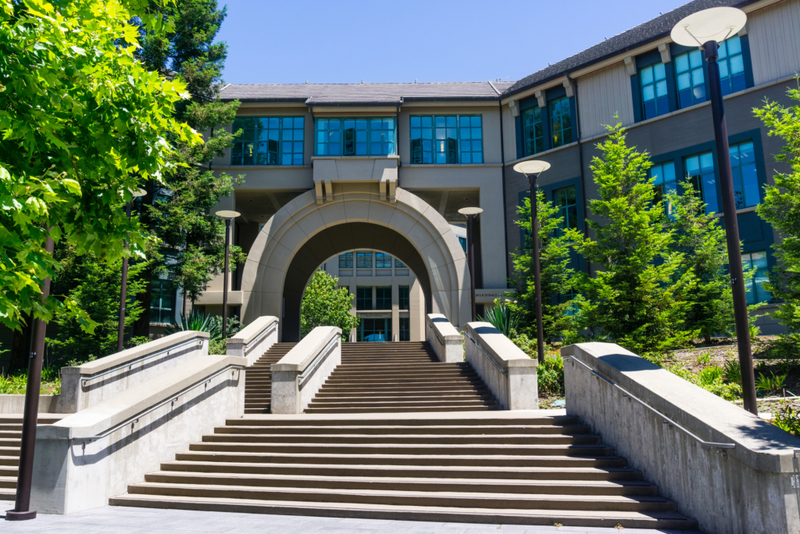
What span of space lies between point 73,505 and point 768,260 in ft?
63.6

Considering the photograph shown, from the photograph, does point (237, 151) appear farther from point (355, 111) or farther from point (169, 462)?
point (169, 462)

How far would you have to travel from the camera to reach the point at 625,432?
820cm

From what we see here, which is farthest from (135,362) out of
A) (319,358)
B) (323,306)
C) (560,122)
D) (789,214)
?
(323,306)

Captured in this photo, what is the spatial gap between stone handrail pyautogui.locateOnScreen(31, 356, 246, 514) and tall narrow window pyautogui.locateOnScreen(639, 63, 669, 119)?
18.1m

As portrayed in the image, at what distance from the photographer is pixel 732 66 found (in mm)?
19922

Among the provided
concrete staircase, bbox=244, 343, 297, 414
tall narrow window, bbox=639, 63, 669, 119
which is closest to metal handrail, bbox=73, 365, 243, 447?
concrete staircase, bbox=244, 343, 297, 414

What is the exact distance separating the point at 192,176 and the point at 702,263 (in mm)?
17672

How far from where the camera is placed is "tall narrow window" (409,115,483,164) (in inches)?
1033

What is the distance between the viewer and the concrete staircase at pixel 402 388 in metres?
12.9

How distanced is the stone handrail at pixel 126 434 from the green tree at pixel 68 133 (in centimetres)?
313

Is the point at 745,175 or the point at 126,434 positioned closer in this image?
the point at 126,434

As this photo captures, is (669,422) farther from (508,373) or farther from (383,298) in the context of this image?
(383,298)

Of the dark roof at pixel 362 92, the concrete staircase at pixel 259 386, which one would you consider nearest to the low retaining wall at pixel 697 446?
the concrete staircase at pixel 259 386

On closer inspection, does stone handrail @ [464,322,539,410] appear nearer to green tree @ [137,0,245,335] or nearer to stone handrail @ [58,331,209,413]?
stone handrail @ [58,331,209,413]
